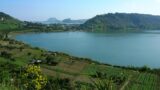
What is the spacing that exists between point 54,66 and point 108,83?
16.4 meters

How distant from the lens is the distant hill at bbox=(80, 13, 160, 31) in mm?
83188

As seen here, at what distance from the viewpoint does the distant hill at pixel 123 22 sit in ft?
273

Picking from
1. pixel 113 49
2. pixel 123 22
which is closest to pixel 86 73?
pixel 113 49

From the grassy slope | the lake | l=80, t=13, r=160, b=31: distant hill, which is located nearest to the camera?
the grassy slope

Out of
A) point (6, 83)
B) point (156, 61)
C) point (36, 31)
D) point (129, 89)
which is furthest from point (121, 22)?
point (6, 83)

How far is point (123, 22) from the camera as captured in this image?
92.4 m

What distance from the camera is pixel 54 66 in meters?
18.1

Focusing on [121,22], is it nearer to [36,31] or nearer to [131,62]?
[36,31]

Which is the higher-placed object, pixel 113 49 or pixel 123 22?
pixel 113 49

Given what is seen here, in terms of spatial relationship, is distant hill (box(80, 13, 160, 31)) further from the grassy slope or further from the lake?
the grassy slope

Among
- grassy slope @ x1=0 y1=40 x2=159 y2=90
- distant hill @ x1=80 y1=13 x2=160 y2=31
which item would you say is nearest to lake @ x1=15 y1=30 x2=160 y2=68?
grassy slope @ x1=0 y1=40 x2=159 y2=90

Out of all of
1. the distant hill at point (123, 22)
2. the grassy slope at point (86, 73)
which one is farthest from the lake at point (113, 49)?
the distant hill at point (123, 22)

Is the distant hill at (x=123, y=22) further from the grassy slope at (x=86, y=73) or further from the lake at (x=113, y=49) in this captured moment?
the grassy slope at (x=86, y=73)

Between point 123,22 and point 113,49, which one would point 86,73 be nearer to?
point 113,49
